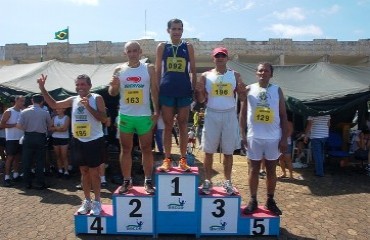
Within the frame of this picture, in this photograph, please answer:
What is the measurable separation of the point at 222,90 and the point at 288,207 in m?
2.51

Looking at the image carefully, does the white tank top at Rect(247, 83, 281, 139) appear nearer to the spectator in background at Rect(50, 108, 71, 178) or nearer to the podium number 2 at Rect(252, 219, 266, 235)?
the podium number 2 at Rect(252, 219, 266, 235)

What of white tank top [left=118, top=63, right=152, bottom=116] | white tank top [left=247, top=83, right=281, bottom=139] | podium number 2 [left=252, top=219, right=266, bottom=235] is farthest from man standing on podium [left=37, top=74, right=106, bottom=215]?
podium number 2 [left=252, top=219, right=266, bottom=235]

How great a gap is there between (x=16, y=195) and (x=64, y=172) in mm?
1307

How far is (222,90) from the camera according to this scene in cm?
434

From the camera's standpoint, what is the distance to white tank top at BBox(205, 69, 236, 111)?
4.34 metres

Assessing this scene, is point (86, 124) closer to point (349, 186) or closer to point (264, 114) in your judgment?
point (264, 114)

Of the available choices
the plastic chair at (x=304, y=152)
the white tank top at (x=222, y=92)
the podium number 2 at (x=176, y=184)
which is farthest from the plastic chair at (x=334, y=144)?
the podium number 2 at (x=176, y=184)

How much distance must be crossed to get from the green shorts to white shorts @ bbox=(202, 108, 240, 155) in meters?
0.74

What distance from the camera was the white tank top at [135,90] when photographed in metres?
4.20

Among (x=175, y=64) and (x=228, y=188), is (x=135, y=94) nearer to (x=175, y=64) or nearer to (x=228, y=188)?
(x=175, y=64)

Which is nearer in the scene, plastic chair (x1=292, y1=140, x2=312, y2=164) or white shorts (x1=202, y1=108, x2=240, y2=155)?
white shorts (x1=202, y1=108, x2=240, y2=155)

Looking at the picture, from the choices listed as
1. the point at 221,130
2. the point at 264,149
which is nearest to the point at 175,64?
the point at 221,130

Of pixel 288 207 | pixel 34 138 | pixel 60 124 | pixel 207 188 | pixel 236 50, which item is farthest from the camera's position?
pixel 236 50

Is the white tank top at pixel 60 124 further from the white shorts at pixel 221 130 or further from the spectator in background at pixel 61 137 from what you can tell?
the white shorts at pixel 221 130
